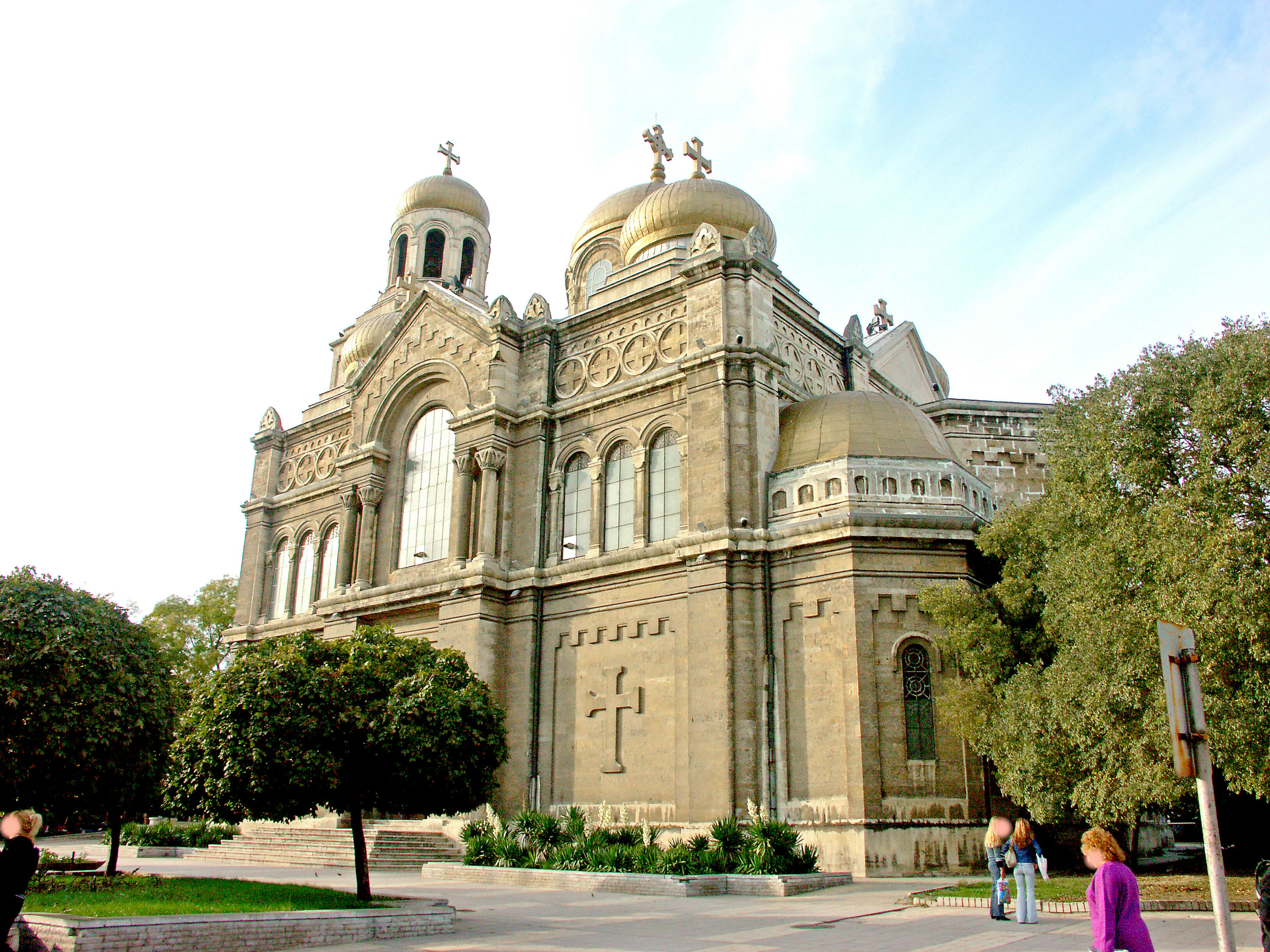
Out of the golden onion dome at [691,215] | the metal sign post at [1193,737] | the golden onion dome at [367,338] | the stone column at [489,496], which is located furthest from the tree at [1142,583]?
the golden onion dome at [367,338]

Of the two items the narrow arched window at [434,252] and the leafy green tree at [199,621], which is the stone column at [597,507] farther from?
the leafy green tree at [199,621]

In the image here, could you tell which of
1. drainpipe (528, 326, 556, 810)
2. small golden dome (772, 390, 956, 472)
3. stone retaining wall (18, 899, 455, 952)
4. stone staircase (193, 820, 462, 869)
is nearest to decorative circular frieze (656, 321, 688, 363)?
small golden dome (772, 390, 956, 472)

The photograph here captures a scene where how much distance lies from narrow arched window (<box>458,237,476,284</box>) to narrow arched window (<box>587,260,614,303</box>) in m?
7.77

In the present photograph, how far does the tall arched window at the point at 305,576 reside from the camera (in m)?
35.2

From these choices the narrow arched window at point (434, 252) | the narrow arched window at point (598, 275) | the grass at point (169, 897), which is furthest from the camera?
the narrow arched window at point (434, 252)

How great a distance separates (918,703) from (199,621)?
4102cm

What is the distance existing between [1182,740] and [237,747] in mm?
12677

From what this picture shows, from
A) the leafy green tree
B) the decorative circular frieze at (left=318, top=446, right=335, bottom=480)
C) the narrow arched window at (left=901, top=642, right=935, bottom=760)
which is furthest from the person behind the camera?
the leafy green tree

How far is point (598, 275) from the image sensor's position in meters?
37.4

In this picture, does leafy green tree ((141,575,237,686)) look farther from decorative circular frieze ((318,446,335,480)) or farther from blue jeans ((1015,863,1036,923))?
blue jeans ((1015,863,1036,923))

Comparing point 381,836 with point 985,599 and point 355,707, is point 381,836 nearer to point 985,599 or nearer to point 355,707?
point 355,707

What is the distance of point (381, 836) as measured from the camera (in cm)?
2480

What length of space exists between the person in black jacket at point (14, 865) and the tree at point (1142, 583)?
1412cm

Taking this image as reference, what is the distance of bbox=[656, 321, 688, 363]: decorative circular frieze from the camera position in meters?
26.5
